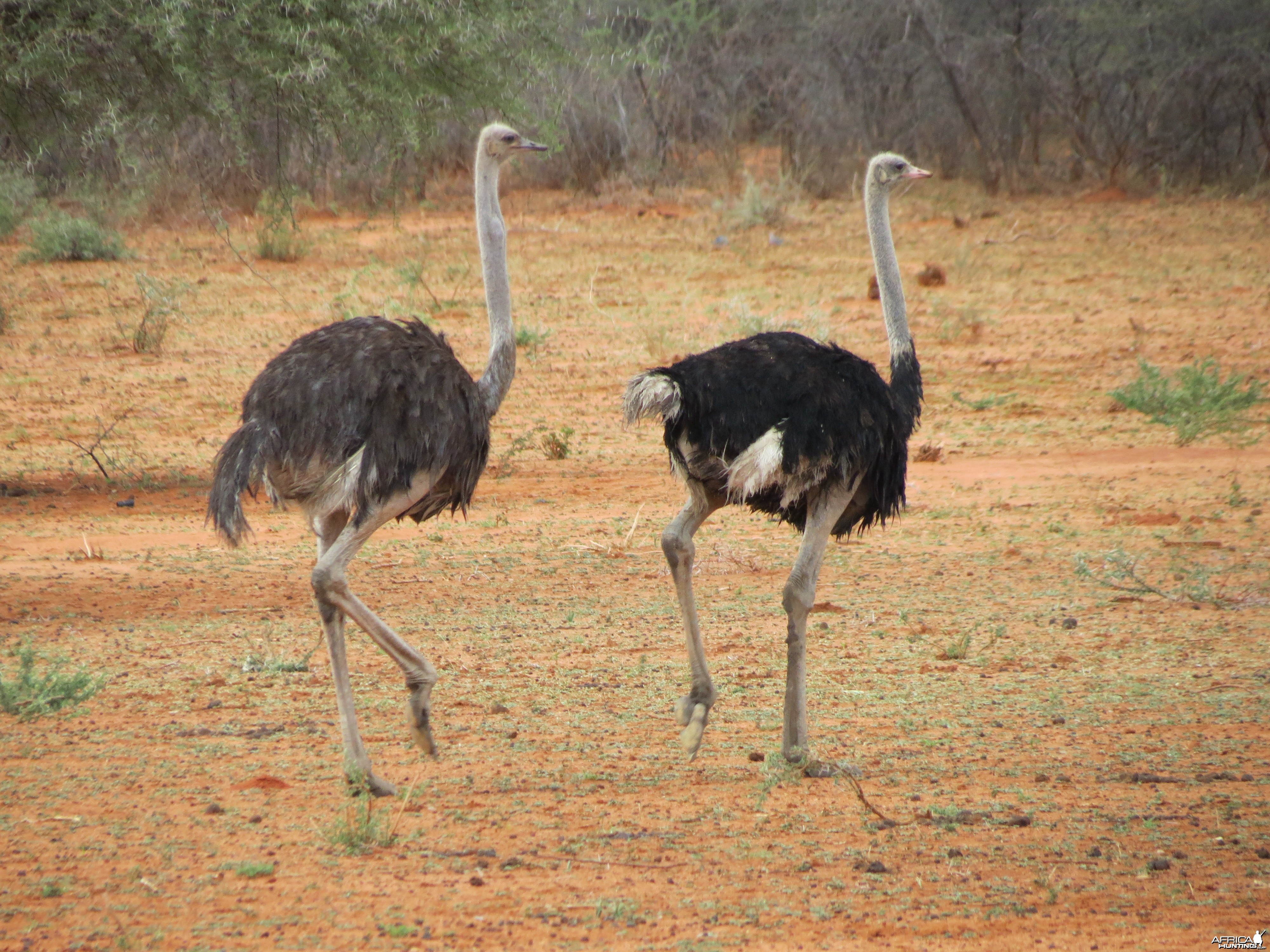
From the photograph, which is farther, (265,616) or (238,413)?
(238,413)

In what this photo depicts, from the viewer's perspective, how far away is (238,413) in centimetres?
961

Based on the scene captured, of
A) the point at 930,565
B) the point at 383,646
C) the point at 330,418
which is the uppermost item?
the point at 330,418

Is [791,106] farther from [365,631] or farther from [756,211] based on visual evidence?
[365,631]

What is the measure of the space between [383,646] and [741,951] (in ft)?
4.65

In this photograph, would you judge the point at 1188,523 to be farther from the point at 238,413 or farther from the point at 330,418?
the point at 238,413

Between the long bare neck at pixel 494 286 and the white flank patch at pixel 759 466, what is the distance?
0.87m

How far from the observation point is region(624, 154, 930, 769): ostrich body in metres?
3.95

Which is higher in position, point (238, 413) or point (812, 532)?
point (812, 532)

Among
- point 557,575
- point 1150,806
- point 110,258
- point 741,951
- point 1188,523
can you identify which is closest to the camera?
point 741,951

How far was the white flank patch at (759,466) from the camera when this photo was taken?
3869mm

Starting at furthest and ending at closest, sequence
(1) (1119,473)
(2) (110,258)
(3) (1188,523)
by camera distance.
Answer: (2) (110,258) → (1) (1119,473) → (3) (1188,523)

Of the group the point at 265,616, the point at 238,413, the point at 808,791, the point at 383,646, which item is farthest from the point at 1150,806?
the point at 238,413

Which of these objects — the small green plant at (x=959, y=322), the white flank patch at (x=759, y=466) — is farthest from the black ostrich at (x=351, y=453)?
the small green plant at (x=959, y=322)

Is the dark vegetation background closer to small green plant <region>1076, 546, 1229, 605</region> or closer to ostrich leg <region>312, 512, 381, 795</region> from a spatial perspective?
small green plant <region>1076, 546, 1229, 605</region>
